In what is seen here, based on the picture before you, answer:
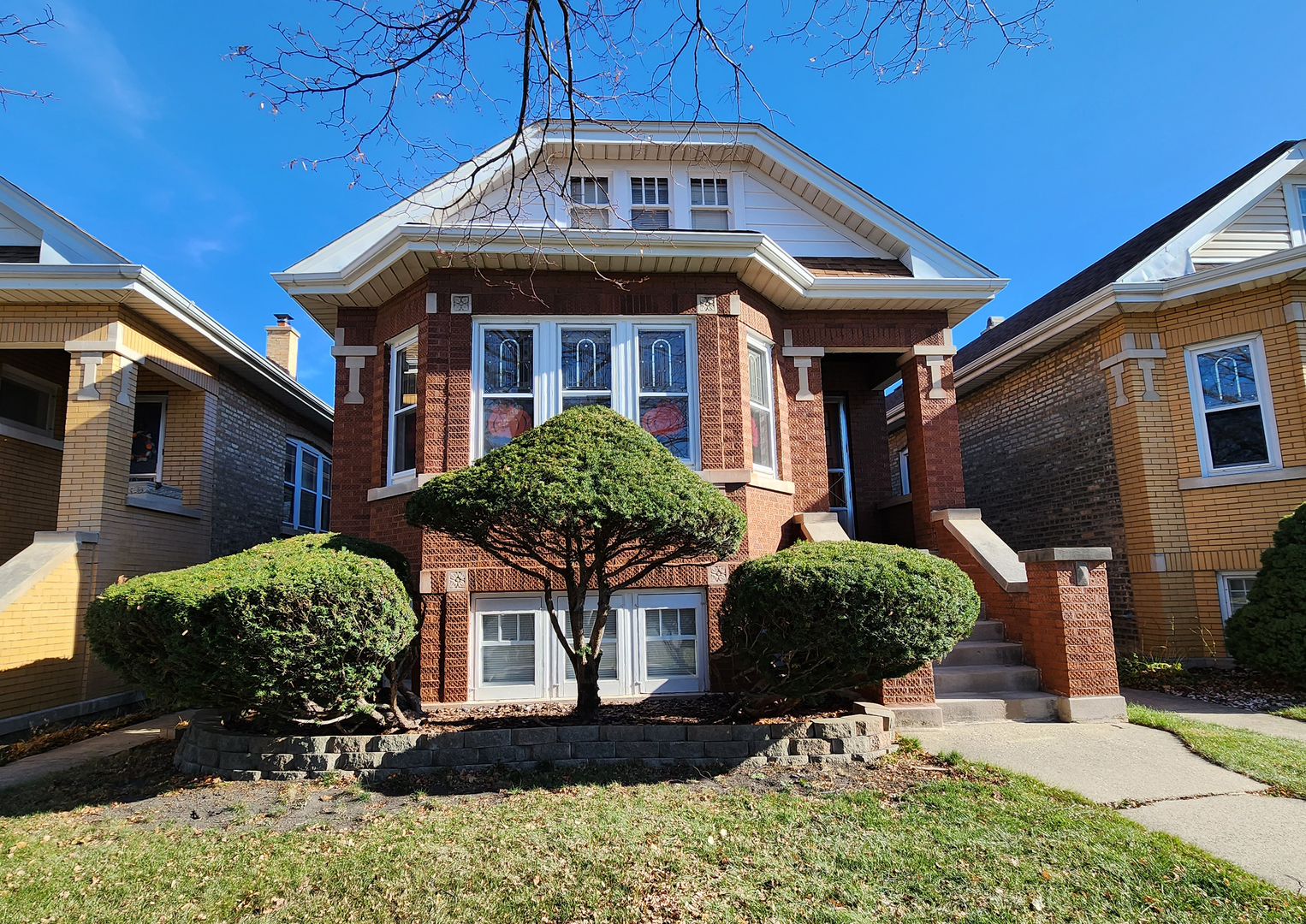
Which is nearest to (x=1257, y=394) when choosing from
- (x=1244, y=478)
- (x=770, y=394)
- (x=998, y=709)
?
(x=1244, y=478)

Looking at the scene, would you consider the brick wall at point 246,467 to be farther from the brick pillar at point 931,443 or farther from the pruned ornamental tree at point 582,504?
the brick pillar at point 931,443

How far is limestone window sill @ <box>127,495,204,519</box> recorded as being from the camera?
370 inches

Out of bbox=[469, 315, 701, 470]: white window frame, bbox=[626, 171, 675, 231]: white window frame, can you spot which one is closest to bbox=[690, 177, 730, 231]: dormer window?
bbox=[626, 171, 675, 231]: white window frame

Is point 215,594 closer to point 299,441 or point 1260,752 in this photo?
point 1260,752

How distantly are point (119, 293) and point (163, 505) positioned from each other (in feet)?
9.33

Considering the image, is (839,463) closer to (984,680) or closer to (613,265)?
(984,680)

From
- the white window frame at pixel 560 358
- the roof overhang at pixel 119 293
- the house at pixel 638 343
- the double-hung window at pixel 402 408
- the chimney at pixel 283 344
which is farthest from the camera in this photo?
the chimney at pixel 283 344

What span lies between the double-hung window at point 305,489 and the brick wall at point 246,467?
53 cm

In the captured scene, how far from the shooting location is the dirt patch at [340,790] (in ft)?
16.1

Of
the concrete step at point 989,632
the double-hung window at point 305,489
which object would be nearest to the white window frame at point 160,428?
the double-hung window at point 305,489

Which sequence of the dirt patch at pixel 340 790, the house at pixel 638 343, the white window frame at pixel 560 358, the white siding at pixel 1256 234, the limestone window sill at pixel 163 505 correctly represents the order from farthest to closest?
the white siding at pixel 1256 234 < the limestone window sill at pixel 163 505 < the white window frame at pixel 560 358 < the house at pixel 638 343 < the dirt patch at pixel 340 790

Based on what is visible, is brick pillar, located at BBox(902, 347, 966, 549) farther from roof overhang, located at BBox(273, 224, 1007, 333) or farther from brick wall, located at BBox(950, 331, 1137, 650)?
brick wall, located at BBox(950, 331, 1137, 650)

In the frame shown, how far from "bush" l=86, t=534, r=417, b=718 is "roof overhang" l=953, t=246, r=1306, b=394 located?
9620 mm

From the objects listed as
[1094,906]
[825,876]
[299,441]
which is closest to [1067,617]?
[1094,906]
